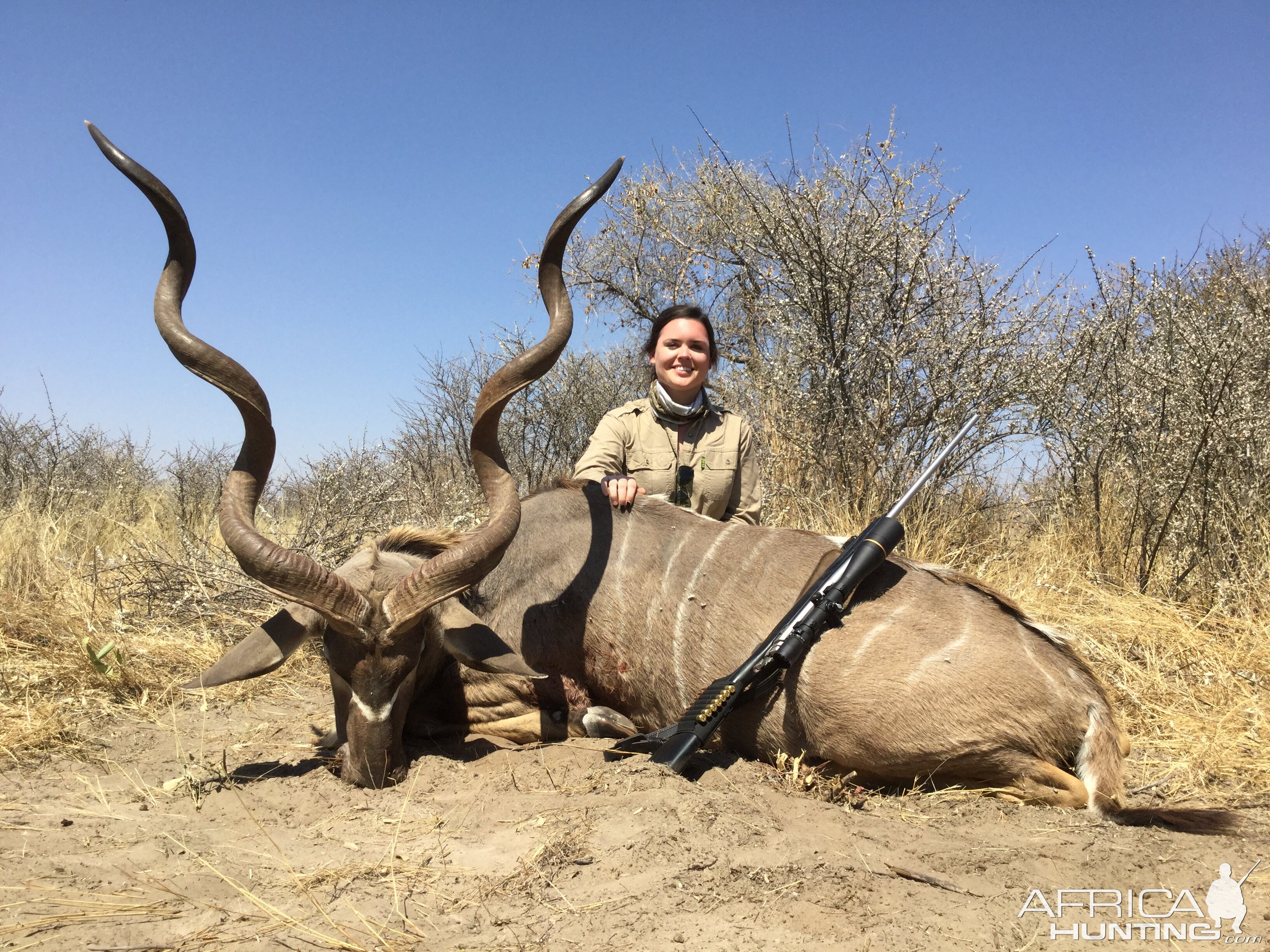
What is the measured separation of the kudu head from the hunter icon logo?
231 cm

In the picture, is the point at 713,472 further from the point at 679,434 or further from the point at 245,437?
the point at 245,437

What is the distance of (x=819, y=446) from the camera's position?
6.59m

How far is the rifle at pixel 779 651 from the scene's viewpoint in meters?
3.25

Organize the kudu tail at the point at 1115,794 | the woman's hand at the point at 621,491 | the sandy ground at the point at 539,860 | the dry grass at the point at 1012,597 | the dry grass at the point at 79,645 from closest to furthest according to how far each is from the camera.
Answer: the sandy ground at the point at 539,860 → the kudu tail at the point at 1115,794 → the dry grass at the point at 1012,597 → the dry grass at the point at 79,645 → the woman's hand at the point at 621,491

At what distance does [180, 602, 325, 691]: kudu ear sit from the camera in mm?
3213

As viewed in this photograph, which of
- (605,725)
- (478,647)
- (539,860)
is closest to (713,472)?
(605,725)

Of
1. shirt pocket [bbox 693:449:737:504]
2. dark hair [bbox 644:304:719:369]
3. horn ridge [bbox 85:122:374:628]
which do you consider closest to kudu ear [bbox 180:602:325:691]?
horn ridge [bbox 85:122:374:628]

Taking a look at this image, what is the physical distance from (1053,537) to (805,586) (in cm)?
343

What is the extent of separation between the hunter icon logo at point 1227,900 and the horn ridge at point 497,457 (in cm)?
253

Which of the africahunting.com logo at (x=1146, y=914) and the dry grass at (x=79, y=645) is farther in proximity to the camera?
the dry grass at (x=79, y=645)

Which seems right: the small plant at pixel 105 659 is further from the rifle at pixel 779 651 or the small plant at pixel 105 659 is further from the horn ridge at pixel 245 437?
the rifle at pixel 779 651

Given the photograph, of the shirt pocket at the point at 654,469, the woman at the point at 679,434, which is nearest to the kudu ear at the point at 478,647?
the woman at the point at 679,434

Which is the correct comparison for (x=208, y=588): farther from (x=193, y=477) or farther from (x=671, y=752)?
(x=193, y=477)

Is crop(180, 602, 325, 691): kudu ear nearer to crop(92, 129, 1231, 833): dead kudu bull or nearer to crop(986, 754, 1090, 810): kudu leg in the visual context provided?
crop(92, 129, 1231, 833): dead kudu bull
